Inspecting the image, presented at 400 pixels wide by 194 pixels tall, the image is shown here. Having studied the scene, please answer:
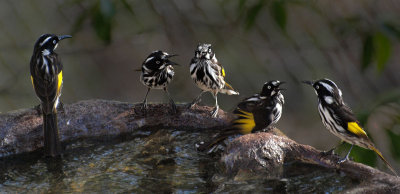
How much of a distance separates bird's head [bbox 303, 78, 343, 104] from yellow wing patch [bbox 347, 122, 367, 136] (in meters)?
0.23

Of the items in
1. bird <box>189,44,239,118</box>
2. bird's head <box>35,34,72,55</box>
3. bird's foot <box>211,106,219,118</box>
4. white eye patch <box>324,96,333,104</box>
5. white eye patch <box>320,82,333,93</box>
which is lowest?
bird's foot <box>211,106,219,118</box>

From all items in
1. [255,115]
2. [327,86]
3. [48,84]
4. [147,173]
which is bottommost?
[147,173]

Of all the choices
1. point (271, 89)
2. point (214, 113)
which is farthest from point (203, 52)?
point (271, 89)

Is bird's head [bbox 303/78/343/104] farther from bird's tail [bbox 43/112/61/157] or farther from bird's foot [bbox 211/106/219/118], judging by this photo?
bird's tail [bbox 43/112/61/157]

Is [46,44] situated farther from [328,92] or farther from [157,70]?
[328,92]

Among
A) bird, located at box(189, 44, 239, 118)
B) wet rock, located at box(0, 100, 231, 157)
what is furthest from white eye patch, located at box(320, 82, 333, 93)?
bird, located at box(189, 44, 239, 118)

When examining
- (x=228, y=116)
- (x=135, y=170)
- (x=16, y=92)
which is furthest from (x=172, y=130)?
(x=16, y=92)

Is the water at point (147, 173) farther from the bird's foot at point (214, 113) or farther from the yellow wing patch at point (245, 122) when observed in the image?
the yellow wing patch at point (245, 122)

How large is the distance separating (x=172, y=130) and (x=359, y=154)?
1.74 m

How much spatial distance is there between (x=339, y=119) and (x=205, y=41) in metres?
3.62

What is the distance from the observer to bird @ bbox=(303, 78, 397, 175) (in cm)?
453

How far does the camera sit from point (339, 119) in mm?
4645

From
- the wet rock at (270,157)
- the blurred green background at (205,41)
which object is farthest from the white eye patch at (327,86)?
the blurred green background at (205,41)

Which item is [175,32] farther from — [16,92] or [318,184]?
[318,184]
